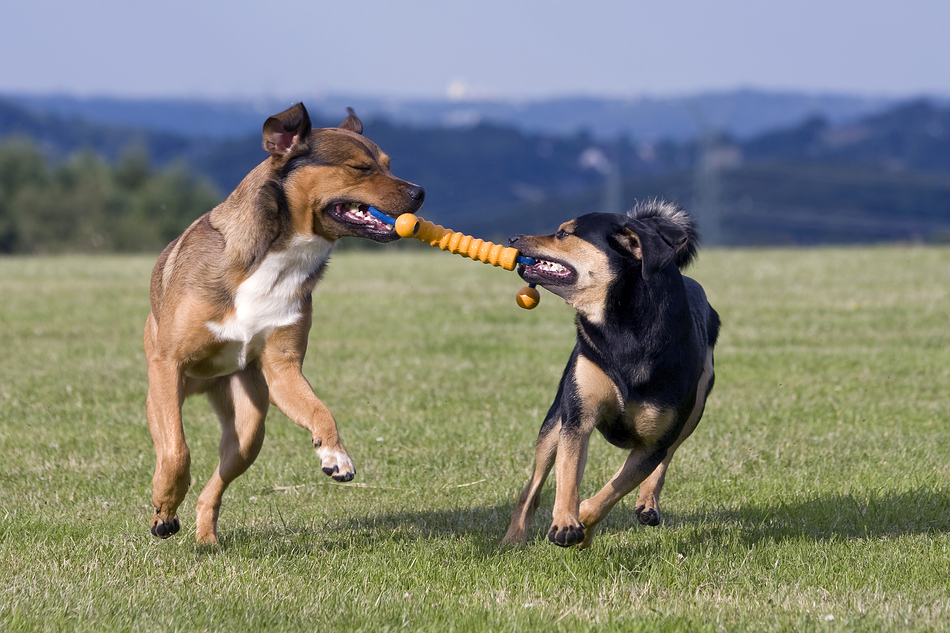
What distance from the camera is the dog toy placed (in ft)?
18.0

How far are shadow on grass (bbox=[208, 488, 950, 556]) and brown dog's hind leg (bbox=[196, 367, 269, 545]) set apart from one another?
18cm

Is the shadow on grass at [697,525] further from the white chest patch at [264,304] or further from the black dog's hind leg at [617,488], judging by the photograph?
the white chest patch at [264,304]

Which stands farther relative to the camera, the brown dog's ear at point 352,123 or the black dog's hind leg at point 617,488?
the brown dog's ear at point 352,123

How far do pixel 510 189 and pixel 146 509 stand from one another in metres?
160

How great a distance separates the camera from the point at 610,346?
5.25 meters

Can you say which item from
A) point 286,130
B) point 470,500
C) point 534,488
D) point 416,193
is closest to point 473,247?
point 416,193

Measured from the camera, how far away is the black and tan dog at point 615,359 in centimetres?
514

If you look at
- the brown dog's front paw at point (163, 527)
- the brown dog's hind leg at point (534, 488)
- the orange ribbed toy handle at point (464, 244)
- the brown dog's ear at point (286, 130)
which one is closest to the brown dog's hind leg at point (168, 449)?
the brown dog's front paw at point (163, 527)

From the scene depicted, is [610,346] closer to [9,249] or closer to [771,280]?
[771,280]

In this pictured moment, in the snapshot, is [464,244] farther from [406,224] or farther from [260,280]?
[260,280]

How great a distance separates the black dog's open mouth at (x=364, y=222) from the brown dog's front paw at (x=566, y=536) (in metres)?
1.70

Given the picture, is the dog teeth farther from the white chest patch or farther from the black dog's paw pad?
the black dog's paw pad

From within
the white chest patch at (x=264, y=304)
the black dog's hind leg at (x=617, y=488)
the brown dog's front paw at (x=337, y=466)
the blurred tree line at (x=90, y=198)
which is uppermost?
the white chest patch at (x=264, y=304)

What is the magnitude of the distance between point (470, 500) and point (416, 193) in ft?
7.15
